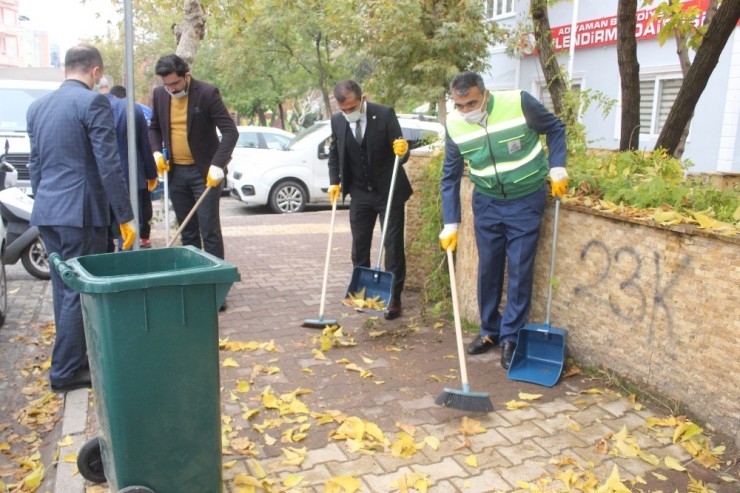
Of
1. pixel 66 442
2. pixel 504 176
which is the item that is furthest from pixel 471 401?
pixel 66 442

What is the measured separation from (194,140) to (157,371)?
347 cm

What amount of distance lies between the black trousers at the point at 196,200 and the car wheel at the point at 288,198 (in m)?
6.90

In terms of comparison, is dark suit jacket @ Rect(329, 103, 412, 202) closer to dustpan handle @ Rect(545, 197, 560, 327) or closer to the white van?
dustpan handle @ Rect(545, 197, 560, 327)

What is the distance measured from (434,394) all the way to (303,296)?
258 cm

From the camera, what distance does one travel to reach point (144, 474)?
273cm

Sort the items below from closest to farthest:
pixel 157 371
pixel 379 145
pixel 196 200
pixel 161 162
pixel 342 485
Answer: pixel 157 371, pixel 342 485, pixel 379 145, pixel 161 162, pixel 196 200

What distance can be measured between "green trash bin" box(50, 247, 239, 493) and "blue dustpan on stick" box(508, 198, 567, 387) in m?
2.25

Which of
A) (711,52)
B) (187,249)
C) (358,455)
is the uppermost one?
(711,52)

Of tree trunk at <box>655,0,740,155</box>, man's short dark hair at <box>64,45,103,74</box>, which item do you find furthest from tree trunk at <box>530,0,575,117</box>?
man's short dark hair at <box>64,45,103,74</box>

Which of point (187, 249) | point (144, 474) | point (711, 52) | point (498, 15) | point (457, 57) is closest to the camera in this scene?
point (144, 474)

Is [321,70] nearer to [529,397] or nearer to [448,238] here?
[448,238]

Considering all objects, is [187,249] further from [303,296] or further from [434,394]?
[303,296]

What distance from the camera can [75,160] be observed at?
418cm

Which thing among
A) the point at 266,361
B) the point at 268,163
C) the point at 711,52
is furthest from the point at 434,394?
the point at 268,163
